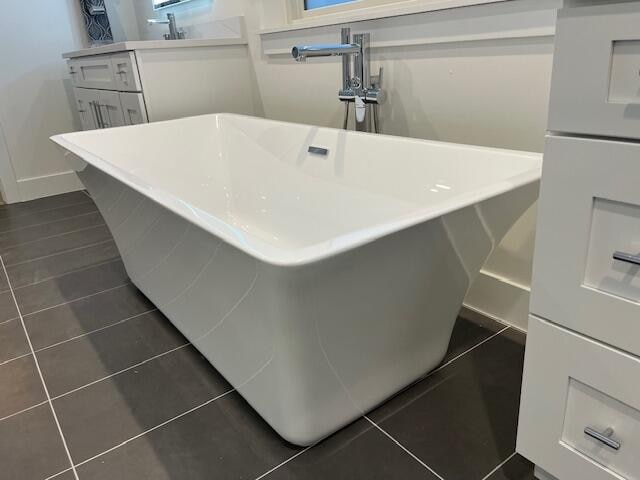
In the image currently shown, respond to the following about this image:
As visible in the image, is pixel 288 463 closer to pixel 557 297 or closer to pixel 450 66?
pixel 557 297

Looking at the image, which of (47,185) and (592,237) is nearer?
(592,237)

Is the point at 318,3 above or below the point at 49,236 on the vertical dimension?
above

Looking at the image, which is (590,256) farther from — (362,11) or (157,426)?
(362,11)

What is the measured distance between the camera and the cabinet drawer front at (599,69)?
0.61 meters

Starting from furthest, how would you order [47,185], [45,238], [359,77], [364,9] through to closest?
[47,185] → [45,238] → [364,9] → [359,77]

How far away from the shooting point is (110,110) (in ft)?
8.55

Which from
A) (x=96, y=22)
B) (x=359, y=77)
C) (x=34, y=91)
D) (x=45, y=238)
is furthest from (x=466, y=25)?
(x=34, y=91)

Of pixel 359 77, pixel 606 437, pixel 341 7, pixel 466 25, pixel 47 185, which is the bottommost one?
pixel 47 185

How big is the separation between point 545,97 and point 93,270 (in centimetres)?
183

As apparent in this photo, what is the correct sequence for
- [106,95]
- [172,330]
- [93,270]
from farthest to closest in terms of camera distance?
1. [106,95]
2. [93,270]
3. [172,330]

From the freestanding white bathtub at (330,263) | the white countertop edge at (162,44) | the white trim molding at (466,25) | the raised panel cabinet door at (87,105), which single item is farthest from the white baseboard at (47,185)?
the white trim molding at (466,25)

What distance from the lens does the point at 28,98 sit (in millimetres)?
3109

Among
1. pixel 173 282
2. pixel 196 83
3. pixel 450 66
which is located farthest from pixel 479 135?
pixel 196 83

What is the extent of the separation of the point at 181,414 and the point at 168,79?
1.62 m
